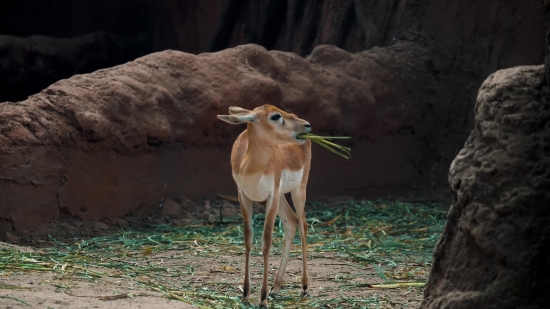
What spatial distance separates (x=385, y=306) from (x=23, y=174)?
13.6ft

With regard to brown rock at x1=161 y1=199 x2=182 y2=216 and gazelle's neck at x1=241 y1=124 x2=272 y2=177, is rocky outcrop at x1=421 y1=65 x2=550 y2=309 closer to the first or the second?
gazelle's neck at x1=241 y1=124 x2=272 y2=177

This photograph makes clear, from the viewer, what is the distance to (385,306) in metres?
5.58

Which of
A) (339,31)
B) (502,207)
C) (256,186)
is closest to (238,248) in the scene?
(256,186)

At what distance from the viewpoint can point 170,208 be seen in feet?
30.2

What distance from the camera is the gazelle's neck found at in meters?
5.71

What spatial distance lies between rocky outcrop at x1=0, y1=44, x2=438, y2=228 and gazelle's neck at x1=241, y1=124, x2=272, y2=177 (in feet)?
10.4

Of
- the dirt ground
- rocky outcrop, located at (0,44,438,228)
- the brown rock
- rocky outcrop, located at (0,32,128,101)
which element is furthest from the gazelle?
rocky outcrop, located at (0,32,128,101)

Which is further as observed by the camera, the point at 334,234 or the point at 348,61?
the point at 348,61

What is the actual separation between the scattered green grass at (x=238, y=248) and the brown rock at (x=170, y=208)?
1.19 feet

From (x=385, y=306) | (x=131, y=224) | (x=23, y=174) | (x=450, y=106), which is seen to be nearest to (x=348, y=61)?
(x=450, y=106)

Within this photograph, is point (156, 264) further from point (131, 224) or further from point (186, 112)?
point (186, 112)

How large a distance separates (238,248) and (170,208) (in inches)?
64.6

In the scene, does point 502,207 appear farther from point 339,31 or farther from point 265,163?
point 339,31

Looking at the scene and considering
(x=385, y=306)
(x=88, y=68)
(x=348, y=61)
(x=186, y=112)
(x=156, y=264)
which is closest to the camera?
(x=385, y=306)
